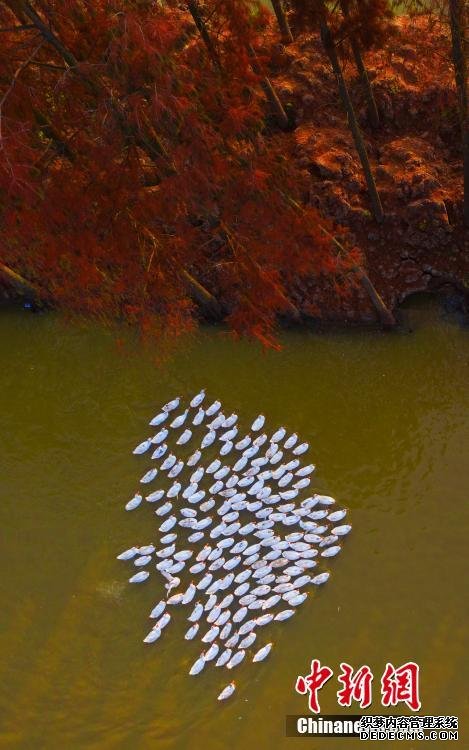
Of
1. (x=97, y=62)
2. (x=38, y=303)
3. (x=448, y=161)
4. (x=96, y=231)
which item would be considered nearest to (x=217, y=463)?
(x=96, y=231)

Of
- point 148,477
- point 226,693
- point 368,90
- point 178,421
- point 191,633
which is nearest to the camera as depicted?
point 226,693

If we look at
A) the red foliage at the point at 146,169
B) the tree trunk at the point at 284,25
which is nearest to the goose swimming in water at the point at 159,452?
the red foliage at the point at 146,169

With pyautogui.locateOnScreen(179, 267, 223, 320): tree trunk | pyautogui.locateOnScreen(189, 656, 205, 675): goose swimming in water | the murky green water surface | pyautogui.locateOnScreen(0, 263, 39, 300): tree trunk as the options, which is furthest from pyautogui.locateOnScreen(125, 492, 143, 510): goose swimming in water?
pyautogui.locateOnScreen(0, 263, 39, 300): tree trunk

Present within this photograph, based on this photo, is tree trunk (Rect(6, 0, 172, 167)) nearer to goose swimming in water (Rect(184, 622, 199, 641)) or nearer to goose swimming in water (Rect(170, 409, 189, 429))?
goose swimming in water (Rect(170, 409, 189, 429))

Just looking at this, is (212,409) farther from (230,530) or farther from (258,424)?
(230,530)

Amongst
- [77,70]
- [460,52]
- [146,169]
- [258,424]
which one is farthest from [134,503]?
[460,52]
